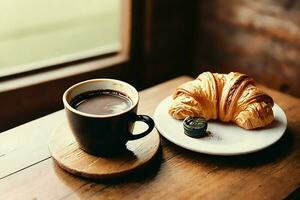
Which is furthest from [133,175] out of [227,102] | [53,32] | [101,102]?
[53,32]

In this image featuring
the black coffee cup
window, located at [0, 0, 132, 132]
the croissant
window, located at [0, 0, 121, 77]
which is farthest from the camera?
window, located at [0, 0, 121, 77]

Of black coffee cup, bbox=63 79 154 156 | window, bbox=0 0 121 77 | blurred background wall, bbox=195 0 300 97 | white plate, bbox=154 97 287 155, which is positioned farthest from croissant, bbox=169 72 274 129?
window, bbox=0 0 121 77

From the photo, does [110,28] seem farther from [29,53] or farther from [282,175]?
[282,175]

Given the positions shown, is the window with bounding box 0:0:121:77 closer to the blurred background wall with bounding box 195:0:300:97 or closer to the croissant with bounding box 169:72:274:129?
the blurred background wall with bounding box 195:0:300:97

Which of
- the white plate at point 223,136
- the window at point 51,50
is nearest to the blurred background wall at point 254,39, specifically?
the window at point 51,50

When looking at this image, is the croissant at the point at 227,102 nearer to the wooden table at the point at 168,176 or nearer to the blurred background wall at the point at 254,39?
the wooden table at the point at 168,176

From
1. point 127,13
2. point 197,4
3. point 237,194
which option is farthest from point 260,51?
point 237,194

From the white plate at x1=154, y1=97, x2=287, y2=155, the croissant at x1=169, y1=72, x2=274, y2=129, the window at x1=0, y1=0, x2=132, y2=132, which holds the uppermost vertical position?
the croissant at x1=169, y1=72, x2=274, y2=129
